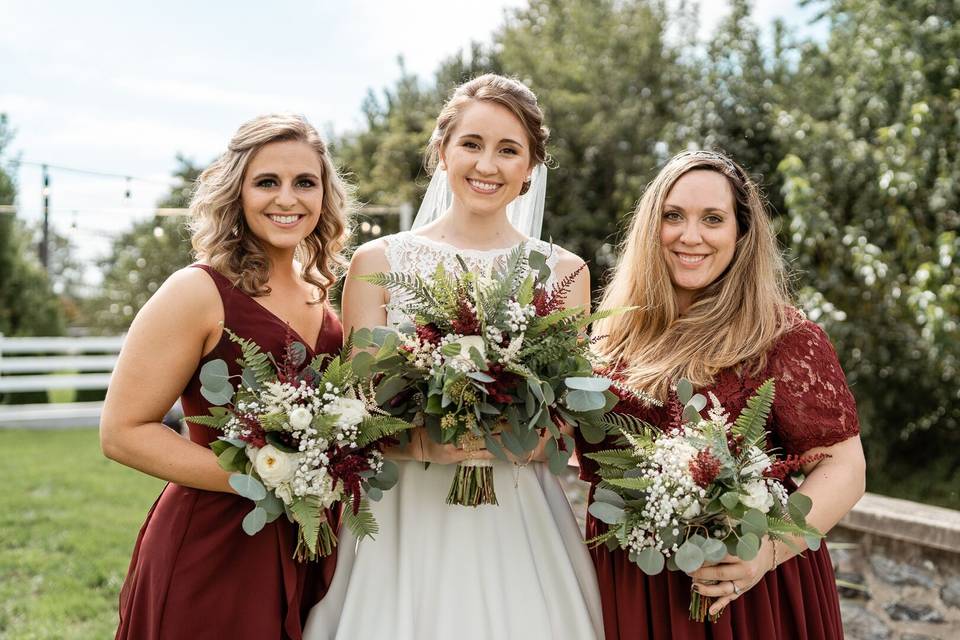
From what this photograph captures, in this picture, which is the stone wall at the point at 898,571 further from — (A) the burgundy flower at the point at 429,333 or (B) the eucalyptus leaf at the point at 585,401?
(A) the burgundy flower at the point at 429,333

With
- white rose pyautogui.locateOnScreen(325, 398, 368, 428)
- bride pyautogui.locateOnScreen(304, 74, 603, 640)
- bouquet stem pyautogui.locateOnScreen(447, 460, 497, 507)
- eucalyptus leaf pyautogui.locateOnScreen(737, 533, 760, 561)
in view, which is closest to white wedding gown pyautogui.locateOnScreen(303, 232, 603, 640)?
bride pyautogui.locateOnScreen(304, 74, 603, 640)

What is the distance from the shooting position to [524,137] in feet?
9.57

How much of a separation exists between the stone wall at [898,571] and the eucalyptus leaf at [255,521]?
147 inches

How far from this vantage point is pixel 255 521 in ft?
7.36

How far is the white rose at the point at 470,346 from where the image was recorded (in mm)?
2174

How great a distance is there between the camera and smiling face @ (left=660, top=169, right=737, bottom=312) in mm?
2814

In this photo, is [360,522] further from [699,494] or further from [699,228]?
[699,228]

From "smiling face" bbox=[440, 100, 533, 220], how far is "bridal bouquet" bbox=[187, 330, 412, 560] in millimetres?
854

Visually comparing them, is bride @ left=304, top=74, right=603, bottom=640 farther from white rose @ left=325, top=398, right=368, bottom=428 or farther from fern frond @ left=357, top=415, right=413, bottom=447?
white rose @ left=325, top=398, right=368, bottom=428

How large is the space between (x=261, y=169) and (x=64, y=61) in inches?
1031

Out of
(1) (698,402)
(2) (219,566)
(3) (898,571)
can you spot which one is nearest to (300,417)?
(2) (219,566)

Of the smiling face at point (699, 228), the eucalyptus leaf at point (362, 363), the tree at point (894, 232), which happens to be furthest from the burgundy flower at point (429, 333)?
the tree at point (894, 232)

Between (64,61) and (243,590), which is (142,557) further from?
(64,61)

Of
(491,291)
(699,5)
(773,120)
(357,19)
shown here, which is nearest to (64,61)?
(357,19)
